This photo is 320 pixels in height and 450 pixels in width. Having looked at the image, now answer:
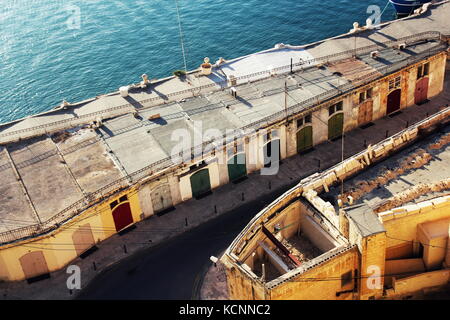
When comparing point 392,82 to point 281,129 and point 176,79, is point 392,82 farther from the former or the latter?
point 176,79

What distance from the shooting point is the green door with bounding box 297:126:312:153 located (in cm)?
6246

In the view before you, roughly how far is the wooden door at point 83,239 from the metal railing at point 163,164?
2122 mm

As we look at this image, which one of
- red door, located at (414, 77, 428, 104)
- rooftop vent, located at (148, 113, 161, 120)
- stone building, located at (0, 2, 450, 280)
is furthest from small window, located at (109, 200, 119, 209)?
red door, located at (414, 77, 428, 104)

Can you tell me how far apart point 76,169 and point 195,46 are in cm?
4650

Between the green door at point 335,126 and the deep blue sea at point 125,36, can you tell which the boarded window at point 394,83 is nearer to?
the green door at point 335,126

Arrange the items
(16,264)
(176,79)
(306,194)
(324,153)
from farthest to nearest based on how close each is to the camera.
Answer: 1. (176,79)
2. (324,153)
3. (16,264)
4. (306,194)

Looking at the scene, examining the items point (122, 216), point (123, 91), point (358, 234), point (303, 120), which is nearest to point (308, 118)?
point (303, 120)

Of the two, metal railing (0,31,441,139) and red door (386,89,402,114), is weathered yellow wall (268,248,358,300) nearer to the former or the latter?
metal railing (0,31,441,139)

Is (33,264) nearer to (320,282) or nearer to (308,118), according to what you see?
(320,282)

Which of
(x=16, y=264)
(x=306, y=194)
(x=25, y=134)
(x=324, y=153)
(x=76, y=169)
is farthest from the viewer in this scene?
(x=324, y=153)

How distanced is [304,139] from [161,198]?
59.1 ft

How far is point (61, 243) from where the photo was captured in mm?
50531

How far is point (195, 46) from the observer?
95.0m
